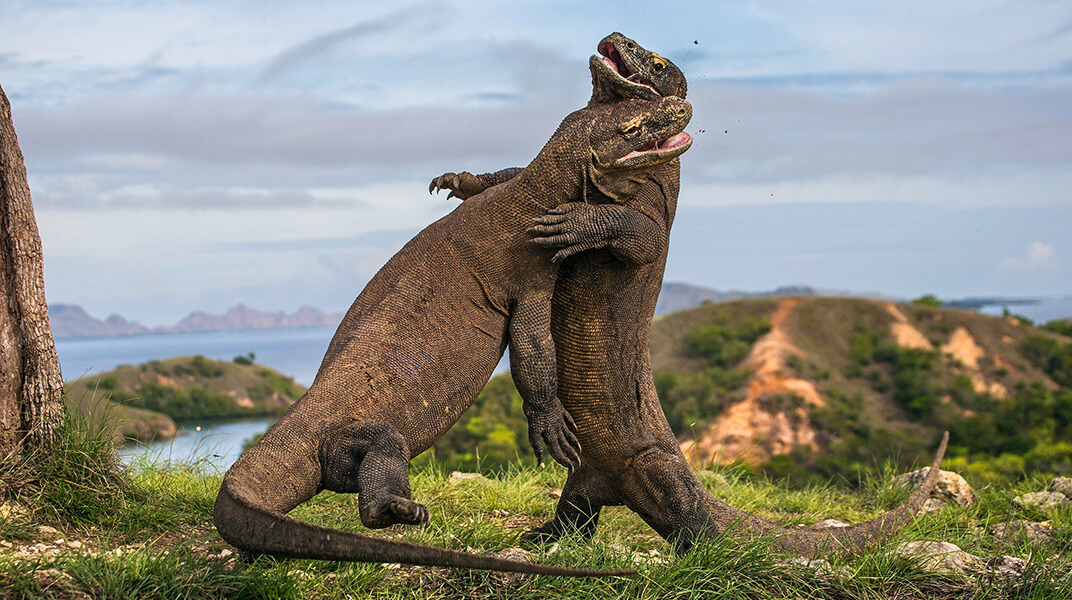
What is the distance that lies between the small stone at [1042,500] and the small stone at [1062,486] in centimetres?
14

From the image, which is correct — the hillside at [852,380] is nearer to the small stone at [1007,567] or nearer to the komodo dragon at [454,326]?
the small stone at [1007,567]

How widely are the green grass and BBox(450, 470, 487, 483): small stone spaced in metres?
0.62

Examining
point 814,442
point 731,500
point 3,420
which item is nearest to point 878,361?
point 814,442

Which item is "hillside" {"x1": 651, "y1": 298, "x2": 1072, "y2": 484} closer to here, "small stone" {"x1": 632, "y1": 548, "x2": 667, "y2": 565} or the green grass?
the green grass

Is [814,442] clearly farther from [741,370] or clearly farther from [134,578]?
[134,578]

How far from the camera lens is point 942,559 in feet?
18.9

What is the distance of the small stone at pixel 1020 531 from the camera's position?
6.90 m

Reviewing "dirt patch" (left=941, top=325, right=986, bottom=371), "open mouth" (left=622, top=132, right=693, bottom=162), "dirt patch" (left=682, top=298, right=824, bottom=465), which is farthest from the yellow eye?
"dirt patch" (left=941, top=325, right=986, bottom=371)

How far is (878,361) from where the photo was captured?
3312 centimetres

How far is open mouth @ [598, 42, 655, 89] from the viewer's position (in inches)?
221

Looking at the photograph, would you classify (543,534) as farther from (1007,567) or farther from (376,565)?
(1007,567)

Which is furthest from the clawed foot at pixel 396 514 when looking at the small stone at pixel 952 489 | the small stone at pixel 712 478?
the small stone at pixel 952 489

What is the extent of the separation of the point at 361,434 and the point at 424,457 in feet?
16.7

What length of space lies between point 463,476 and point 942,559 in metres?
4.57
